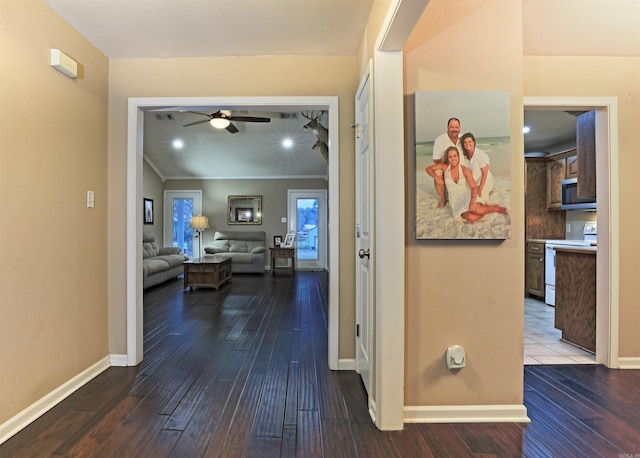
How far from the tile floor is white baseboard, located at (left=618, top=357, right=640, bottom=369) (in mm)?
160

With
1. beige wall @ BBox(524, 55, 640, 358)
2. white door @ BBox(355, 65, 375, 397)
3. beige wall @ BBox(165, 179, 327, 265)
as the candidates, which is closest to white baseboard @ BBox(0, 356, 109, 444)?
white door @ BBox(355, 65, 375, 397)

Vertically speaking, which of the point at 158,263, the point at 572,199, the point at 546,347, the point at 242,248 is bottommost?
the point at 546,347

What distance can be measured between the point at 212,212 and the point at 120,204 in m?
5.98

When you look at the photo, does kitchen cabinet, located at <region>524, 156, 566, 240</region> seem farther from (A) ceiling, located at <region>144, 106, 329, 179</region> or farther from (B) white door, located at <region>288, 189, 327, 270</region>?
(B) white door, located at <region>288, 189, 327, 270</region>

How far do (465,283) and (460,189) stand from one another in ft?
1.71

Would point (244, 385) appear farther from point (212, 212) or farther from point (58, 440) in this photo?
point (212, 212)

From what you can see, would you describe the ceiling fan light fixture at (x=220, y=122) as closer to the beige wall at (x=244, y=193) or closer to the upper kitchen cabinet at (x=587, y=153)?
the beige wall at (x=244, y=193)

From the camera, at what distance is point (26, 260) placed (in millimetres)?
1787

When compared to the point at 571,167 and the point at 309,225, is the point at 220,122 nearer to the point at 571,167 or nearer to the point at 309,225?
the point at 309,225

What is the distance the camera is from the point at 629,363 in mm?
2482

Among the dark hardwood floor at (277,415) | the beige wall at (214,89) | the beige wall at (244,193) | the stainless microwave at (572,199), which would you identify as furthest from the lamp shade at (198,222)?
the stainless microwave at (572,199)

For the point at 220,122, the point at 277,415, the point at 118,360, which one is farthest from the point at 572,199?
the point at 118,360

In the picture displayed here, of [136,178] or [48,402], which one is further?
[136,178]

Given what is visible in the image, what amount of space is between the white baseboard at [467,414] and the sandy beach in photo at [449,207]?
3.09ft
